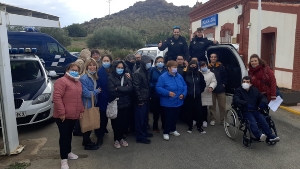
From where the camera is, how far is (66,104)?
4.12m

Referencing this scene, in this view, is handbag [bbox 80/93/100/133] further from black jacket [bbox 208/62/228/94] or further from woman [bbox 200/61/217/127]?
black jacket [bbox 208/62/228/94]

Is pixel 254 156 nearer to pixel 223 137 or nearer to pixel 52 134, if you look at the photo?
pixel 223 137

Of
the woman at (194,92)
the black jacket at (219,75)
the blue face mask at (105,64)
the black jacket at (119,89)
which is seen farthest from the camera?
the black jacket at (219,75)

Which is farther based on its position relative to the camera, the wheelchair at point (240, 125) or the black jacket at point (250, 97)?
the black jacket at point (250, 97)

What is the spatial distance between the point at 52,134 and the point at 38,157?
118 centimetres

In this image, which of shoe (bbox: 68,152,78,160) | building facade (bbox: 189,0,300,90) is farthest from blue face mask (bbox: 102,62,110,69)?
building facade (bbox: 189,0,300,90)

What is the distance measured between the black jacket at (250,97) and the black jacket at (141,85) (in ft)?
5.50

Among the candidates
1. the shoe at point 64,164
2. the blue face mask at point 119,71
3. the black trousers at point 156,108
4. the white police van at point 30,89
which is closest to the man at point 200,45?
the black trousers at point 156,108

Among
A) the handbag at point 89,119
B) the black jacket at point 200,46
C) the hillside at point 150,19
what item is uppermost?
the hillside at point 150,19

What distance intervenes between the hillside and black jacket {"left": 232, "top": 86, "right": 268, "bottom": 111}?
41273mm

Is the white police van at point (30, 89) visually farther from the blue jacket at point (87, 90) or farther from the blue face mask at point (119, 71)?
the blue face mask at point (119, 71)

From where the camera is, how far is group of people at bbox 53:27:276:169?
167 inches

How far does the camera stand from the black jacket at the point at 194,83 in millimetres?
5656

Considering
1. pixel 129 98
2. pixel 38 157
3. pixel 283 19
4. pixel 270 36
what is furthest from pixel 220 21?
pixel 38 157
